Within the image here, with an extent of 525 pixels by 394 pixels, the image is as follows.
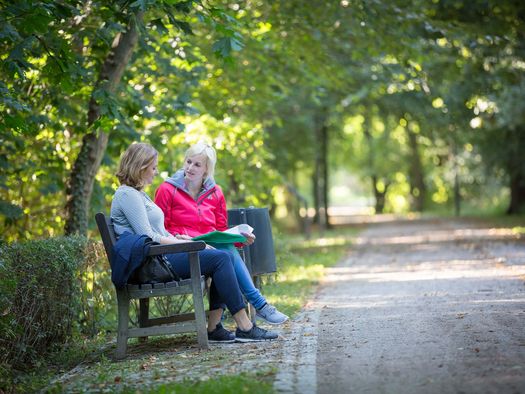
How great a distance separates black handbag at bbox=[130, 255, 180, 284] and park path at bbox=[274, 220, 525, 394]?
3.90 ft

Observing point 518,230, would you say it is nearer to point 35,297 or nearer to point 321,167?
point 321,167

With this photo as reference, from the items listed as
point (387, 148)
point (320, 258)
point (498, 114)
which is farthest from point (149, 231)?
point (387, 148)

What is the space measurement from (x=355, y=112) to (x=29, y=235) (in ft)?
74.6

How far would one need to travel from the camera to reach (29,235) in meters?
11.9

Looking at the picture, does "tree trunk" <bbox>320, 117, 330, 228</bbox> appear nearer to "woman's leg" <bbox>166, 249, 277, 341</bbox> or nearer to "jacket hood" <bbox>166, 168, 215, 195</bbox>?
"jacket hood" <bbox>166, 168, 215, 195</bbox>

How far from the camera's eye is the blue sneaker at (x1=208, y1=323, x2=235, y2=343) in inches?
293

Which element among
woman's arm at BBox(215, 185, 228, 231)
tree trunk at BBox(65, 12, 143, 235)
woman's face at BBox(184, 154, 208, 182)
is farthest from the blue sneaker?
tree trunk at BBox(65, 12, 143, 235)

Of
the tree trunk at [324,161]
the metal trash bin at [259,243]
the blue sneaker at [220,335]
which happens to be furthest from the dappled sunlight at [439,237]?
the blue sneaker at [220,335]

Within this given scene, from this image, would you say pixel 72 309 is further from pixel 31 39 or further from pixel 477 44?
pixel 477 44

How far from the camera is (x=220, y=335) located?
24.5 feet

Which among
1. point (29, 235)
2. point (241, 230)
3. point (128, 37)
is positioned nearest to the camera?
point (241, 230)

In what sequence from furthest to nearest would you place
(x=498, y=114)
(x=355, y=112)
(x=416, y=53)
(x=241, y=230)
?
(x=355, y=112) → (x=498, y=114) → (x=416, y=53) → (x=241, y=230)

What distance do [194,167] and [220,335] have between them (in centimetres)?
158

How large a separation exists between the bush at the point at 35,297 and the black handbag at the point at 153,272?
78cm
